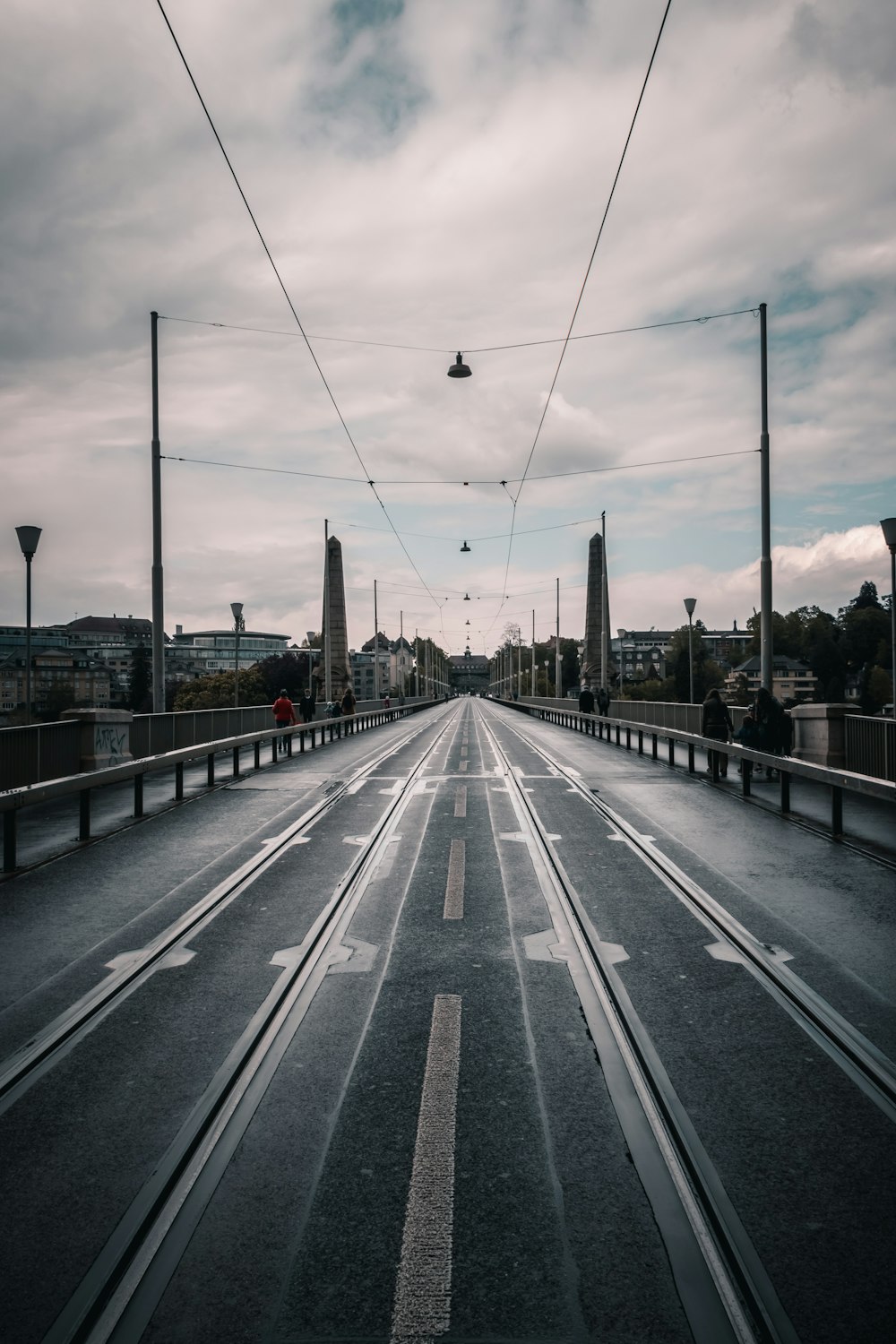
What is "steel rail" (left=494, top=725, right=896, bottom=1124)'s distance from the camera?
4195 millimetres

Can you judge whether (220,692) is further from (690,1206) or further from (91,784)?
(690,1206)

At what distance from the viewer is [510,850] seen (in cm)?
992

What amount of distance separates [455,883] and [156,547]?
Answer: 14302 millimetres

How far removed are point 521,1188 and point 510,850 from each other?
6.64m

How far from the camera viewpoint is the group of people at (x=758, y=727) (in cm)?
1670

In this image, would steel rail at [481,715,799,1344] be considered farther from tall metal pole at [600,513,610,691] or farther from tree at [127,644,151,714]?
tree at [127,644,151,714]

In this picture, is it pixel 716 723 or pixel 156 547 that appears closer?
pixel 716 723

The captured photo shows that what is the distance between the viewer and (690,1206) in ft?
10.5

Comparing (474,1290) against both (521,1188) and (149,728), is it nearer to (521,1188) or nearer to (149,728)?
(521,1188)

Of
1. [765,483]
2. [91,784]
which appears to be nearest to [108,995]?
[91,784]

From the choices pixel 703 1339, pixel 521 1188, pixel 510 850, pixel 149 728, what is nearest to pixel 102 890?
pixel 510 850

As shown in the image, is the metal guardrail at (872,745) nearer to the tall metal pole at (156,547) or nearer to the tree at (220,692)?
the tall metal pole at (156,547)

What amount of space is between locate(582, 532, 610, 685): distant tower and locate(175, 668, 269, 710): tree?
55.8 m

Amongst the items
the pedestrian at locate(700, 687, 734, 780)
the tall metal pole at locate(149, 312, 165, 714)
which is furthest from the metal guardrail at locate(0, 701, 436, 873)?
the pedestrian at locate(700, 687, 734, 780)
